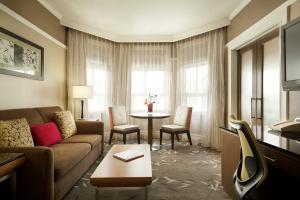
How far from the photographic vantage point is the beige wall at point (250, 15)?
2568 mm

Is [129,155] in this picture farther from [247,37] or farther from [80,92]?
[247,37]

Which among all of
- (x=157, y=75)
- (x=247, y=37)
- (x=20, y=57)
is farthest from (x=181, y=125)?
(x=20, y=57)

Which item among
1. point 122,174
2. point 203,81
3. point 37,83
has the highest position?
point 203,81

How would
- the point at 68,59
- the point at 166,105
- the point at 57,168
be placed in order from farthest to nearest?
the point at 166,105 → the point at 68,59 → the point at 57,168

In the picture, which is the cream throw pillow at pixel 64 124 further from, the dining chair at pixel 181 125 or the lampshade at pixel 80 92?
the dining chair at pixel 181 125

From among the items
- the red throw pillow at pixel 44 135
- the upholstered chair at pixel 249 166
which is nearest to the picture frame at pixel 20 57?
the red throw pillow at pixel 44 135

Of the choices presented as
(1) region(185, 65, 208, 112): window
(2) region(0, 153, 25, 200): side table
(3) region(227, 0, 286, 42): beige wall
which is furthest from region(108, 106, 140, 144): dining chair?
(3) region(227, 0, 286, 42): beige wall

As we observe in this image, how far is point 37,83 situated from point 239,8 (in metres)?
3.73

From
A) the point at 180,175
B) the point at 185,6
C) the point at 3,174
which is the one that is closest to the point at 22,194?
the point at 3,174

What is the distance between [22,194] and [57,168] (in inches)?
13.2

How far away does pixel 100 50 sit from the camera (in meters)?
4.74

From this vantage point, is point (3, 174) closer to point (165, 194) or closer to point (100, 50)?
point (165, 194)

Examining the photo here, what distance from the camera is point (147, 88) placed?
513 centimetres

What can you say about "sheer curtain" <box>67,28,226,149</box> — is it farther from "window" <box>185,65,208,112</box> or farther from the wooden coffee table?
the wooden coffee table
